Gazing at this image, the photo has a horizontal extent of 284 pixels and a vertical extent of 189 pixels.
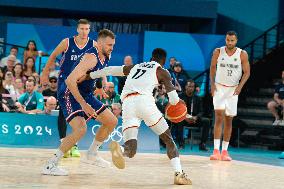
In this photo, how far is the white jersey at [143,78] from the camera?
6961 mm

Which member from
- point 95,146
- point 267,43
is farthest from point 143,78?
point 267,43

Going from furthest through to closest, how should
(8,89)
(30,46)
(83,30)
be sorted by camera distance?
(30,46) < (8,89) < (83,30)

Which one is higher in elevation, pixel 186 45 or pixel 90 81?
pixel 186 45

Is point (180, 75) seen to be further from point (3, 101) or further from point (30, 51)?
point (3, 101)

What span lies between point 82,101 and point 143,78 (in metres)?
0.70

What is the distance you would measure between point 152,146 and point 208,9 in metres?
6.90

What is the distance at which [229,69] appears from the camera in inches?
434

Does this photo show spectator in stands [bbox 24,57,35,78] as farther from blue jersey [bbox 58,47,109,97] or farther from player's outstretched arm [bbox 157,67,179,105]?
player's outstretched arm [bbox 157,67,179,105]

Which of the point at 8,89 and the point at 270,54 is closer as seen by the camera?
the point at 8,89

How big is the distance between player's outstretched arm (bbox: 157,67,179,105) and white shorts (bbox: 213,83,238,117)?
13.4 ft

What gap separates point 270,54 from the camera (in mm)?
18078

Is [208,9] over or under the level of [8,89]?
over

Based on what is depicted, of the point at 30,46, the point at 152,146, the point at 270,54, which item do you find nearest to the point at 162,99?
the point at 152,146

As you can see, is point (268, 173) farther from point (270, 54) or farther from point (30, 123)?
point (270, 54)
